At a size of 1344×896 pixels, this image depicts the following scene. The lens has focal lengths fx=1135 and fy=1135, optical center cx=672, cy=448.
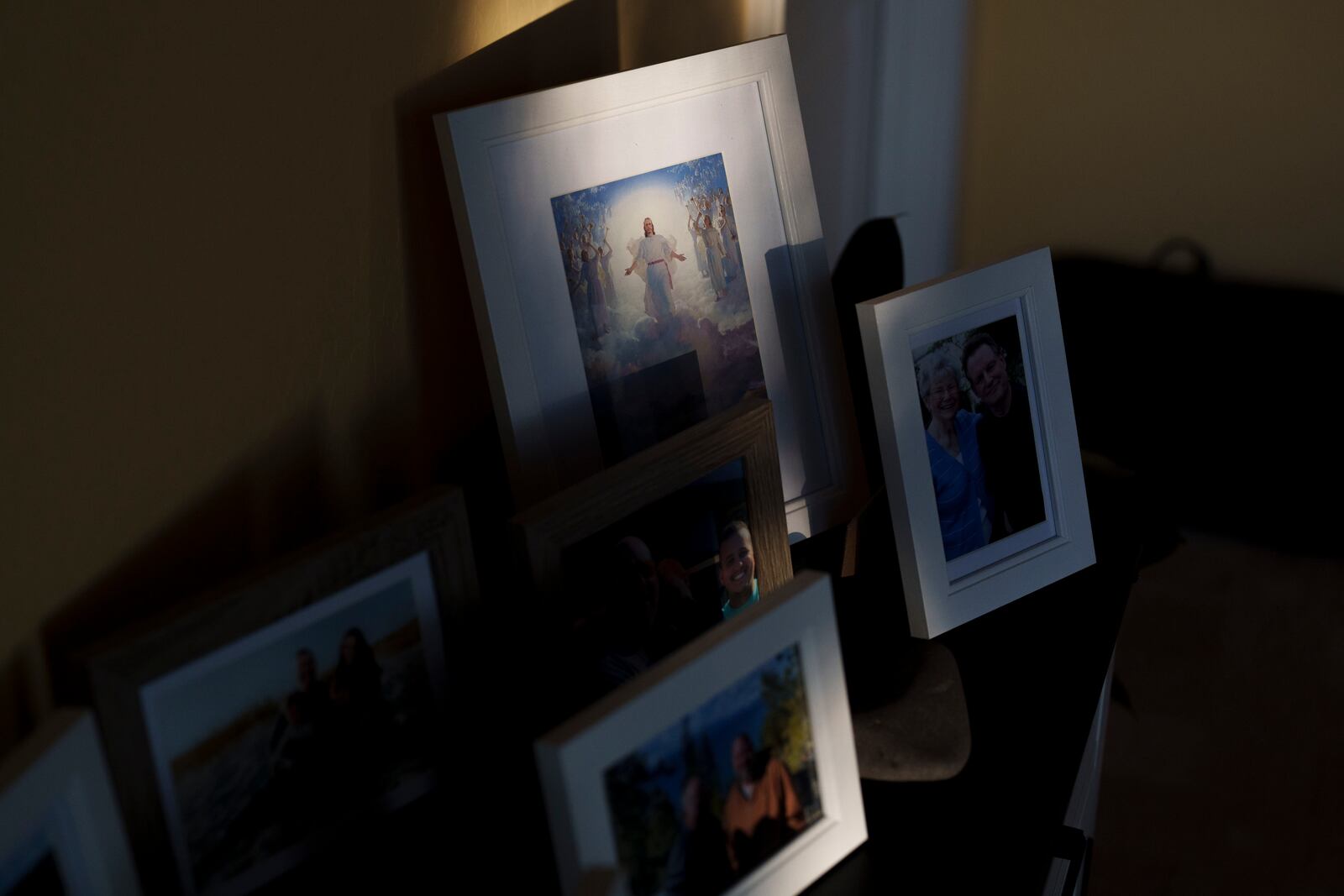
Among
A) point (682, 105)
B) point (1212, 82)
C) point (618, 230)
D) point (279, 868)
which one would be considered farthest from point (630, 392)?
point (1212, 82)

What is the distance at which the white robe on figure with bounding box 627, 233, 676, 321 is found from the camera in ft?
4.12

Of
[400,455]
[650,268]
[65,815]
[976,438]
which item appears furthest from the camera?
[976,438]

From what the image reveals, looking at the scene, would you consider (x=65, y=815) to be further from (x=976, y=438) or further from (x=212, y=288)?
(x=976, y=438)

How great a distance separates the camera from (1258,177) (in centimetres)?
342

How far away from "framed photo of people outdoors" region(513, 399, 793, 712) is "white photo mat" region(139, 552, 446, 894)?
92 millimetres

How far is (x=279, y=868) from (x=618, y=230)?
28.0 inches

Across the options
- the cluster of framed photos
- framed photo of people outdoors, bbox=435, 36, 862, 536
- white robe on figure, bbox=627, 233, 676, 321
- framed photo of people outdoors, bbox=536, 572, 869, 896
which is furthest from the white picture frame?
white robe on figure, bbox=627, 233, 676, 321

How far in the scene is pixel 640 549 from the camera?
1.05 m

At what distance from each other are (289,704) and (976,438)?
0.86 m

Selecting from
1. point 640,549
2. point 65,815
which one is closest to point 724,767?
point 640,549

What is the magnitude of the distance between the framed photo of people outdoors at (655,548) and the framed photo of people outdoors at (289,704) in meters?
0.09

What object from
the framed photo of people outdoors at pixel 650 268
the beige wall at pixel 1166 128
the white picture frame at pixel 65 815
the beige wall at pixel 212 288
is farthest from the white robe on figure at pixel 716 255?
the beige wall at pixel 1166 128

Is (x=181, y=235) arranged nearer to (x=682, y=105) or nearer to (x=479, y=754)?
(x=479, y=754)

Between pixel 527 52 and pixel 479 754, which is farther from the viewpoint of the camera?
pixel 527 52
